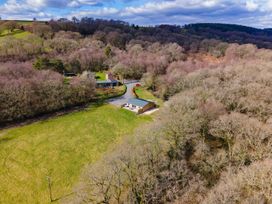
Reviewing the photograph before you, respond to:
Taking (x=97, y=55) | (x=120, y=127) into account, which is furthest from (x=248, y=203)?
(x=97, y=55)

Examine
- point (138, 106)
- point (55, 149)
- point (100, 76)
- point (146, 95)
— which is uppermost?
point (138, 106)

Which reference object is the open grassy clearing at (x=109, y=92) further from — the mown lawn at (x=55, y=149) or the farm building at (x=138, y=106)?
the mown lawn at (x=55, y=149)

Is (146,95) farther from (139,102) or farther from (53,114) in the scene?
(53,114)

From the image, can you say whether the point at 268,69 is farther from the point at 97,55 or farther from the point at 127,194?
the point at 97,55

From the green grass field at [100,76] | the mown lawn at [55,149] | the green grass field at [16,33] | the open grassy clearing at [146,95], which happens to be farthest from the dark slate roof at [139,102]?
the green grass field at [16,33]

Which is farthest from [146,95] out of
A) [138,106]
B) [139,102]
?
[138,106]

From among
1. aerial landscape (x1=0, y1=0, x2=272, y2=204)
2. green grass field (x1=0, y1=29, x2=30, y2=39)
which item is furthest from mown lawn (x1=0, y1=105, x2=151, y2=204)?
green grass field (x1=0, y1=29, x2=30, y2=39)
